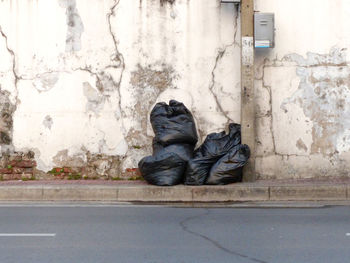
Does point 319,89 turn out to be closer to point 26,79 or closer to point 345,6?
point 345,6

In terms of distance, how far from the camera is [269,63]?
10.8 metres

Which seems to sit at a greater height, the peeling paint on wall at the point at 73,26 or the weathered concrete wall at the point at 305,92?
the peeling paint on wall at the point at 73,26

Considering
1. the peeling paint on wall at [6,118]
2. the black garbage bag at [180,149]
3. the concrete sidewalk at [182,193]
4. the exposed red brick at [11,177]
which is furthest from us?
the peeling paint on wall at [6,118]

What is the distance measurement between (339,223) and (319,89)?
4.05m

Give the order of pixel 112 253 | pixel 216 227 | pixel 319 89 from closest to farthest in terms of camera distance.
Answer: pixel 112 253
pixel 216 227
pixel 319 89

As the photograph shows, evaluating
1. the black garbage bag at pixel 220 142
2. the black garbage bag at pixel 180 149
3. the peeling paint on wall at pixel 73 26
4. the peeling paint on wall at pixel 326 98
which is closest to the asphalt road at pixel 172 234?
the black garbage bag at pixel 180 149

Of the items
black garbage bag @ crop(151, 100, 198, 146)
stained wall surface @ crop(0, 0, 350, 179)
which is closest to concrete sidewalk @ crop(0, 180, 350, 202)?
black garbage bag @ crop(151, 100, 198, 146)

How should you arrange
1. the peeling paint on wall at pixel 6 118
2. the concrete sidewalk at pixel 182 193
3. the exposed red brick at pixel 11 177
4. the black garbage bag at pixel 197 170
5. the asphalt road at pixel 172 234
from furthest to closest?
the peeling paint on wall at pixel 6 118 → the exposed red brick at pixel 11 177 → the black garbage bag at pixel 197 170 → the concrete sidewalk at pixel 182 193 → the asphalt road at pixel 172 234

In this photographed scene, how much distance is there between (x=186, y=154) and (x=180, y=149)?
0.14m

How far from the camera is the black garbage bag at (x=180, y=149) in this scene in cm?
988

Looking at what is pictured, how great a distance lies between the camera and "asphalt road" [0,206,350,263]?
218 inches

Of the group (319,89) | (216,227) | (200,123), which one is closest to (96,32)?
(200,123)

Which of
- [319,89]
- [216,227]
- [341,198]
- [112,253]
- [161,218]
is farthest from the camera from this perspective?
[319,89]

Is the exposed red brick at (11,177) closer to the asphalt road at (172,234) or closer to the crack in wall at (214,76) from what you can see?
the asphalt road at (172,234)
